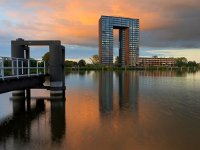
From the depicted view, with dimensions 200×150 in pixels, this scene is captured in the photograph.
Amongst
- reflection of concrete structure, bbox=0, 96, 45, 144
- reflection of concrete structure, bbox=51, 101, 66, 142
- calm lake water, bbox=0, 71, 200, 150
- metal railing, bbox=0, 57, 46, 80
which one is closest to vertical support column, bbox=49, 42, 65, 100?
metal railing, bbox=0, 57, 46, 80

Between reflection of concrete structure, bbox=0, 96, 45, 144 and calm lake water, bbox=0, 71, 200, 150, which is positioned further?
reflection of concrete structure, bbox=0, 96, 45, 144

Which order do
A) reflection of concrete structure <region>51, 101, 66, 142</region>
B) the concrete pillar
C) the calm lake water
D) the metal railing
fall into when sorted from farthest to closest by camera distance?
1. the concrete pillar
2. the metal railing
3. reflection of concrete structure <region>51, 101, 66, 142</region>
4. the calm lake water

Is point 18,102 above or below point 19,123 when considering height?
above

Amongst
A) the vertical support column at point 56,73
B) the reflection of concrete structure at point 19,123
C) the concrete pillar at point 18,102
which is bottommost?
the reflection of concrete structure at point 19,123

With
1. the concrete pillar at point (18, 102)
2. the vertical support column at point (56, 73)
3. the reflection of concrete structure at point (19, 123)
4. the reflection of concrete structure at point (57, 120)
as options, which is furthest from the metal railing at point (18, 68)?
the reflection of concrete structure at point (57, 120)

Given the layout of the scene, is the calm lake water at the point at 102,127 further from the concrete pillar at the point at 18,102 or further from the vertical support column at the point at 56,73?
the vertical support column at the point at 56,73

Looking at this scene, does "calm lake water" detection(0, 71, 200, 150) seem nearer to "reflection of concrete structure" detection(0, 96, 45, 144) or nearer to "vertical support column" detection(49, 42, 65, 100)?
"reflection of concrete structure" detection(0, 96, 45, 144)

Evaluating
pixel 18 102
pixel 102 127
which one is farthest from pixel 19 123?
pixel 18 102

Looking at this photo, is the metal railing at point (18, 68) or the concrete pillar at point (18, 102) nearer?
the metal railing at point (18, 68)

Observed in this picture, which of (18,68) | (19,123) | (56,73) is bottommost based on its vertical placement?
(19,123)

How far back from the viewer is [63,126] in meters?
19.4

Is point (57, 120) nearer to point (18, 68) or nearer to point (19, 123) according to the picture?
point (19, 123)

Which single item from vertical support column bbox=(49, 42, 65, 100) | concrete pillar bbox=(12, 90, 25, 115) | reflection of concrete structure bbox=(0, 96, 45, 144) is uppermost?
vertical support column bbox=(49, 42, 65, 100)

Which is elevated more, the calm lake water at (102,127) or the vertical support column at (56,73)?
the vertical support column at (56,73)
